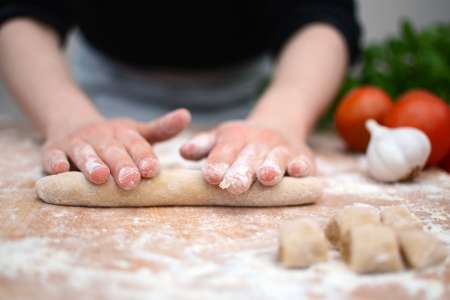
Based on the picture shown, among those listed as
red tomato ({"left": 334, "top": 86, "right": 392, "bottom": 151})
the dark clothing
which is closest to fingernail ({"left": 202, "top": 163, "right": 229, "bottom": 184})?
red tomato ({"left": 334, "top": 86, "right": 392, "bottom": 151})

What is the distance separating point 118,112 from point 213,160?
76 centimetres

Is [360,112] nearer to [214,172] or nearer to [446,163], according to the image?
[446,163]

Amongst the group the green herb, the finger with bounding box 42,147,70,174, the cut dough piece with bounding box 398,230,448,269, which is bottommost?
the cut dough piece with bounding box 398,230,448,269

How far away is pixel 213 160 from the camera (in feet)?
2.76

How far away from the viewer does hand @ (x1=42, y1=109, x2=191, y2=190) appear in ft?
2.65

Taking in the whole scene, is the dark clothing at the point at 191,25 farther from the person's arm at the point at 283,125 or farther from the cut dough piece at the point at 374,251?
the cut dough piece at the point at 374,251

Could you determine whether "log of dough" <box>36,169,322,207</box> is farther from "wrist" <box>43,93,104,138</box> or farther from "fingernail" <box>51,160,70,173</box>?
"wrist" <box>43,93,104,138</box>

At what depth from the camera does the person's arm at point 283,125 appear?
82cm

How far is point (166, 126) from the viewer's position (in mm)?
946

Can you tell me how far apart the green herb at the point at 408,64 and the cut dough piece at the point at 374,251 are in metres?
0.88

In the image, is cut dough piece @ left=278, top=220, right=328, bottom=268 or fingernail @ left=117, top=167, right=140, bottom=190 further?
fingernail @ left=117, top=167, right=140, bottom=190

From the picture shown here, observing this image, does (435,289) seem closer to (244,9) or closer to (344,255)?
(344,255)

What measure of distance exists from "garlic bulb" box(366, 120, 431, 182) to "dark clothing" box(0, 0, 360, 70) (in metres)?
0.48

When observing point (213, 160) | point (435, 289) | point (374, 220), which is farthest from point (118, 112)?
point (435, 289)
